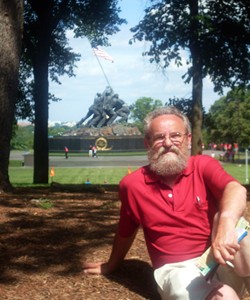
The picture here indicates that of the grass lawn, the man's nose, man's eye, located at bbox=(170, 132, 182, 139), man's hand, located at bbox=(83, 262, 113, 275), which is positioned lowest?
the grass lawn

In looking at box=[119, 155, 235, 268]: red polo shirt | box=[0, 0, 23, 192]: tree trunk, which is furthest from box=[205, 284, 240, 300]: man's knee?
box=[0, 0, 23, 192]: tree trunk

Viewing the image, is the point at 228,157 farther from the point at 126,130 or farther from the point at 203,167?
→ the point at 203,167

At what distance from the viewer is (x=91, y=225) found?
16.7ft

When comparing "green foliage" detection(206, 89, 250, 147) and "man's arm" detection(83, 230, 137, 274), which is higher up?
"green foliage" detection(206, 89, 250, 147)

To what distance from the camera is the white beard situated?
292 cm

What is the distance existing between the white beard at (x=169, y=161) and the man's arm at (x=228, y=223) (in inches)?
12.2

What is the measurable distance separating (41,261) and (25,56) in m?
19.7

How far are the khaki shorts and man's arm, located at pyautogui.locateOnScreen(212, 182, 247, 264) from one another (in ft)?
0.70

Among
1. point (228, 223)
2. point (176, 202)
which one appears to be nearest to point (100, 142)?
point (176, 202)

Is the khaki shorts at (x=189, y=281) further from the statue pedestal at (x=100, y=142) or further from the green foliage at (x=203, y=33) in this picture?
the statue pedestal at (x=100, y=142)

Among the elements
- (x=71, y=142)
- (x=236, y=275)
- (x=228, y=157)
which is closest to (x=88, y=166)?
(x=228, y=157)

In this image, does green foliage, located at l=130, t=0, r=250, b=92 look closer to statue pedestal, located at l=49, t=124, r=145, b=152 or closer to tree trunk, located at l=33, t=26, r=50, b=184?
tree trunk, located at l=33, t=26, r=50, b=184

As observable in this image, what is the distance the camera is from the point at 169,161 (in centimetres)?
292

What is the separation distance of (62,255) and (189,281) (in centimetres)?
163
